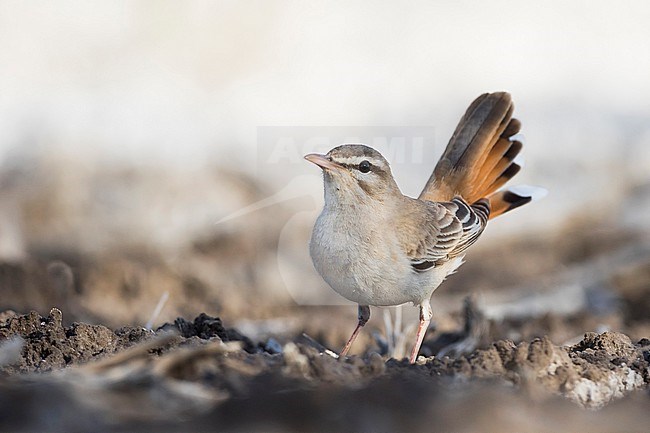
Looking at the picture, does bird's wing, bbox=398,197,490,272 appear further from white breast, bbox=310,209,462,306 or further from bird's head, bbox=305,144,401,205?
bird's head, bbox=305,144,401,205

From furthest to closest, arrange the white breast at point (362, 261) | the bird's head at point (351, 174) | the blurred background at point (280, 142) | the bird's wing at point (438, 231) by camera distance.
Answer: the blurred background at point (280, 142)
the bird's wing at point (438, 231)
the bird's head at point (351, 174)
the white breast at point (362, 261)

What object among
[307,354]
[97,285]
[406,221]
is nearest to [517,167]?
[406,221]

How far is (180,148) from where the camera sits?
34.2 feet

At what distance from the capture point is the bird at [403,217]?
5.25 meters

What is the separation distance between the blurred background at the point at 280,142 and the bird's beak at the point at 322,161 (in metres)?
2.47

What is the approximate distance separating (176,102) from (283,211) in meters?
2.03

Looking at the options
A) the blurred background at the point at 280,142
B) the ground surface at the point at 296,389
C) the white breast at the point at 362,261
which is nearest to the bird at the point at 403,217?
the white breast at the point at 362,261

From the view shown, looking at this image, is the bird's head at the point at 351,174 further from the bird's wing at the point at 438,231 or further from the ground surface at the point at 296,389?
the ground surface at the point at 296,389

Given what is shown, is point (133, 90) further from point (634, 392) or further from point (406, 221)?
point (634, 392)

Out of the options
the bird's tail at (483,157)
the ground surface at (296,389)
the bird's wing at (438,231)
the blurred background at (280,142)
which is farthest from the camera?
the blurred background at (280,142)

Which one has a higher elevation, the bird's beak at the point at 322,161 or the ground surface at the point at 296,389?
the bird's beak at the point at 322,161

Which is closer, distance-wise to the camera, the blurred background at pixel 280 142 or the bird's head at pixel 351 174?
the bird's head at pixel 351 174

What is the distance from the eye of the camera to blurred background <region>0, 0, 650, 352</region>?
28.5 feet

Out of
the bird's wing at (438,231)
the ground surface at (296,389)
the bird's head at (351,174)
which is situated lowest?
the ground surface at (296,389)
